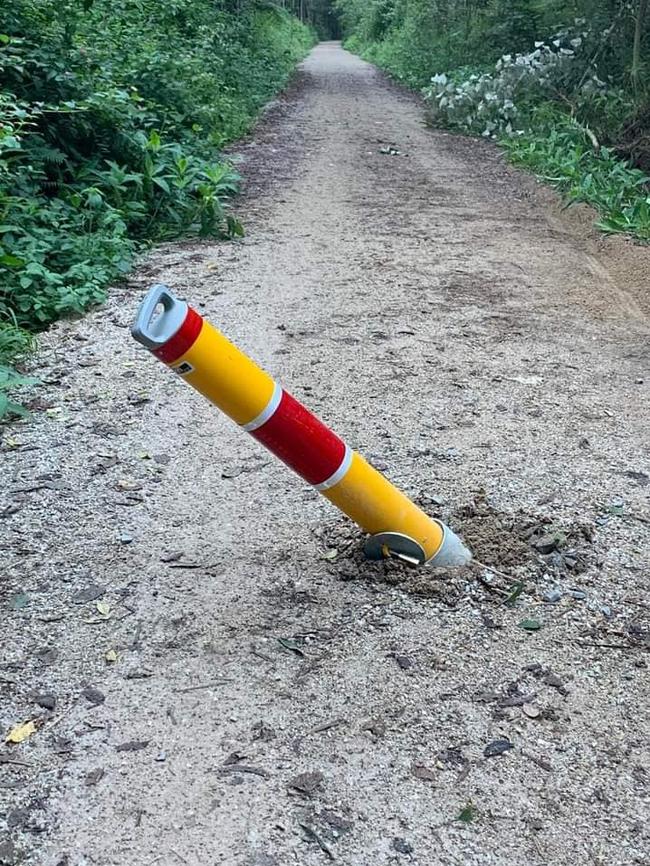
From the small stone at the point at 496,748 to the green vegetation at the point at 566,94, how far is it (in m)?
6.35

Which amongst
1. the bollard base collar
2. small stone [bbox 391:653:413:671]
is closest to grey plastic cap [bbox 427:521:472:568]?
the bollard base collar

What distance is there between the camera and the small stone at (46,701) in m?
2.35

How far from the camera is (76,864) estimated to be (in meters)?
1.89

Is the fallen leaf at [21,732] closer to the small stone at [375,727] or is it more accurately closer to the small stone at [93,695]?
the small stone at [93,695]

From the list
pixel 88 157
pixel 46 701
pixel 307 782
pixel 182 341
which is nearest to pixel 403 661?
pixel 307 782

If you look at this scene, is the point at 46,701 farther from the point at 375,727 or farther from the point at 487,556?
the point at 487,556

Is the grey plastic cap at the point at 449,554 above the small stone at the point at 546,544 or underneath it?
underneath

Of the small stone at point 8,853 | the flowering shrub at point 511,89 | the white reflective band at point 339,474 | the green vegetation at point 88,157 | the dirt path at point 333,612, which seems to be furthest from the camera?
the flowering shrub at point 511,89

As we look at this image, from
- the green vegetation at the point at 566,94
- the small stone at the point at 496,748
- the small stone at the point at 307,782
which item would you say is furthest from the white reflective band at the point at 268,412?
the green vegetation at the point at 566,94

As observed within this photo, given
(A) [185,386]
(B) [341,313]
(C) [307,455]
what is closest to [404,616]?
(C) [307,455]

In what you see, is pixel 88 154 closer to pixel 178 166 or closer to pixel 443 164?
pixel 178 166

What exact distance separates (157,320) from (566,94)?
12.5 meters

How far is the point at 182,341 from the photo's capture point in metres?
2.35

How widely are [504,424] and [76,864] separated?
2814mm
